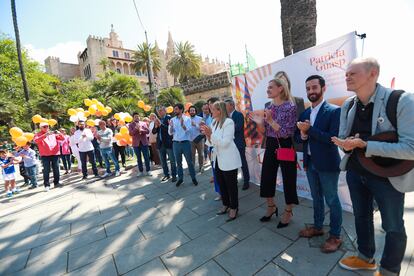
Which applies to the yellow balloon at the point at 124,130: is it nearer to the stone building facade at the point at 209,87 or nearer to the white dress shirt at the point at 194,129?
the white dress shirt at the point at 194,129

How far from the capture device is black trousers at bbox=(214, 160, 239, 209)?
10.6ft

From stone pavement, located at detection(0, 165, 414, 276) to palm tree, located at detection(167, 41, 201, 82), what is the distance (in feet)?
96.2

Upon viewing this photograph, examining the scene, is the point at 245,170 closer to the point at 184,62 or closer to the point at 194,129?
the point at 194,129

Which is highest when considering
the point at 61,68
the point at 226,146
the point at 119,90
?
the point at 61,68

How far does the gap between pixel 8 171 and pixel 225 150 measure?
7.20 metres

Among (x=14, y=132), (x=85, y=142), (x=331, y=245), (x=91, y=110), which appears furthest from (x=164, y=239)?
(x=91, y=110)

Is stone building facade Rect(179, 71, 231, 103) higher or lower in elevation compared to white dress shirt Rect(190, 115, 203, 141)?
higher

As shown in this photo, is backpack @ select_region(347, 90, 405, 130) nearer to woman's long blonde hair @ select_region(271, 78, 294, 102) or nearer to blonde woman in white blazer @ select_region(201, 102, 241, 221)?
woman's long blonde hair @ select_region(271, 78, 294, 102)

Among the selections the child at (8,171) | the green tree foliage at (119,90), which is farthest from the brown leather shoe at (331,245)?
the green tree foliage at (119,90)

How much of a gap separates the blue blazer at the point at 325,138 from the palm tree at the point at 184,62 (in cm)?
3145

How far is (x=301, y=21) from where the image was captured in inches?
167

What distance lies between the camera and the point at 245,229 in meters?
2.98

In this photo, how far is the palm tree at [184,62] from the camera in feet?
104

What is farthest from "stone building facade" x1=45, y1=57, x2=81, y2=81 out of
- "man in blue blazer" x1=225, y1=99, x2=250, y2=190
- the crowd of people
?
the crowd of people
